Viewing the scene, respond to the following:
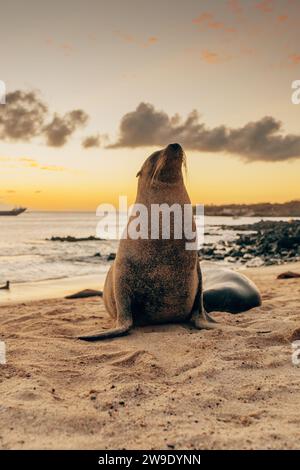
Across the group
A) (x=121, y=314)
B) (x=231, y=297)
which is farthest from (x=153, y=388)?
(x=231, y=297)

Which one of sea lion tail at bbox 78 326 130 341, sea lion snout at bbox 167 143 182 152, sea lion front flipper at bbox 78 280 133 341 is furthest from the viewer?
sea lion snout at bbox 167 143 182 152

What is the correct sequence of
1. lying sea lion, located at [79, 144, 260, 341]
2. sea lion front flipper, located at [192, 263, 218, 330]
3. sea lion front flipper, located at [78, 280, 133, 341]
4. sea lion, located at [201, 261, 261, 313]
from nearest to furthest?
sea lion front flipper, located at [78, 280, 133, 341] → lying sea lion, located at [79, 144, 260, 341] → sea lion front flipper, located at [192, 263, 218, 330] → sea lion, located at [201, 261, 261, 313]

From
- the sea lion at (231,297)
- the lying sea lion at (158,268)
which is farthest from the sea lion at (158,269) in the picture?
the sea lion at (231,297)

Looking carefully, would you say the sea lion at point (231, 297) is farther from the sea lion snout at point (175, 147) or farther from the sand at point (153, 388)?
the sea lion snout at point (175, 147)

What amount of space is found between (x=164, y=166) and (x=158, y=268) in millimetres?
1090

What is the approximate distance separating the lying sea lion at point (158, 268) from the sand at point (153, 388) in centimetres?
21

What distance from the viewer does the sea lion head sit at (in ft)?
15.4

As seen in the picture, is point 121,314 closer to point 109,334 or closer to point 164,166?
point 109,334

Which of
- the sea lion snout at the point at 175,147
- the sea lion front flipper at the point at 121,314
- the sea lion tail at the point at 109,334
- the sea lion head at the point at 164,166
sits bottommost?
the sea lion tail at the point at 109,334

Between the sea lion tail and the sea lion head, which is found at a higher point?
the sea lion head

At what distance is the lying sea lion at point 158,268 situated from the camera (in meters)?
4.82

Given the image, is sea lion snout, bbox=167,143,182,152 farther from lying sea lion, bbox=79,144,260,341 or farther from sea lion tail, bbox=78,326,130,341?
sea lion tail, bbox=78,326,130,341

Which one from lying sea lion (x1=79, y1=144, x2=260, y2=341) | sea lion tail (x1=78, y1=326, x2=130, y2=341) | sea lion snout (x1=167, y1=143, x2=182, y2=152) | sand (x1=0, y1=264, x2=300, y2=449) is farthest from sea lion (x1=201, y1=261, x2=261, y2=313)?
sea lion snout (x1=167, y1=143, x2=182, y2=152)
